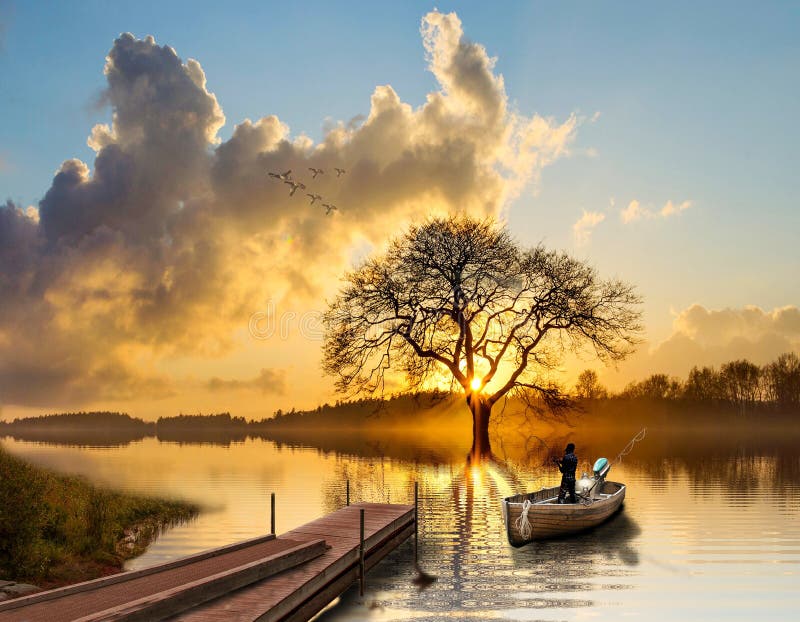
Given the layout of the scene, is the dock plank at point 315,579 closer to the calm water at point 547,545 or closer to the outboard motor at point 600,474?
the calm water at point 547,545

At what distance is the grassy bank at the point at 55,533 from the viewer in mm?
15156

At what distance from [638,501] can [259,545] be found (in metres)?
18.7

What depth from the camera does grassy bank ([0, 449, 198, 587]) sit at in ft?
49.7

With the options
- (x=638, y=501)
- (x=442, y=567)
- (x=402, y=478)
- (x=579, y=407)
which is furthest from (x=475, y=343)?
(x=442, y=567)

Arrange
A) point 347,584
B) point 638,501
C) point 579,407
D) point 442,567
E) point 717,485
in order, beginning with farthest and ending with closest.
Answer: point 579,407 → point 717,485 → point 638,501 → point 442,567 → point 347,584

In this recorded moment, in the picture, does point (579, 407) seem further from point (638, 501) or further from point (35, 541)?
point (35, 541)

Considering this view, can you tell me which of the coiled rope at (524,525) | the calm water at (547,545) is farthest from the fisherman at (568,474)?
the coiled rope at (524,525)

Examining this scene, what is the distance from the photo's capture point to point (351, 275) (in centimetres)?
5316

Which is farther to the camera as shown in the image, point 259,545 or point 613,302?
point 613,302

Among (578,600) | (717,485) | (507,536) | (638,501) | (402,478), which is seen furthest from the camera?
(402,478)

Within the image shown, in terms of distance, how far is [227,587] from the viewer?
11836mm

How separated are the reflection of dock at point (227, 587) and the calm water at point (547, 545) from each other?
883 millimetres

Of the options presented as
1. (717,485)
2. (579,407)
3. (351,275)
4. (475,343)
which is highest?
(351,275)

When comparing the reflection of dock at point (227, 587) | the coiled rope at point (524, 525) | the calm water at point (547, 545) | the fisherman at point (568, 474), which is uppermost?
the fisherman at point (568, 474)
